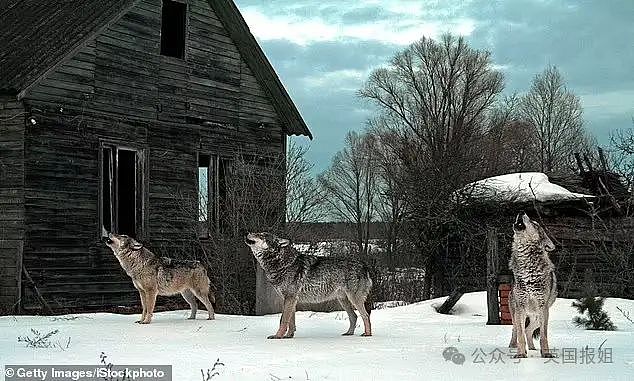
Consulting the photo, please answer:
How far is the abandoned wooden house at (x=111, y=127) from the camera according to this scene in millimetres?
16359

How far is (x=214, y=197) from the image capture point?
66.9 feet

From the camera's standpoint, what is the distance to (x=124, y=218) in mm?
20406

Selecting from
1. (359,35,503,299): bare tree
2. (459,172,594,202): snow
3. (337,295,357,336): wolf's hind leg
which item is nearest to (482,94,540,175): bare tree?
(359,35,503,299): bare tree

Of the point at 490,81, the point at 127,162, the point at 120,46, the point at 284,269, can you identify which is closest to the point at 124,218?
the point at 127,162

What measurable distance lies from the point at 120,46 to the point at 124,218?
451 cm

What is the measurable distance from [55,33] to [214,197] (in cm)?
554

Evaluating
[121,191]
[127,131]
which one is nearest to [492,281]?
[127,131]

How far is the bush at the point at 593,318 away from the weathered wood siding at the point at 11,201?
10652 mm

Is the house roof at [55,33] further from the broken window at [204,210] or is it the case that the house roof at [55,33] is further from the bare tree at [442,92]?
the bare tree at [442,92]

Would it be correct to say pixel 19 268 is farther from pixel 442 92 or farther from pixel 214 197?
pixel 442 92

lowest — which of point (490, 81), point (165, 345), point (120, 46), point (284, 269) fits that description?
point (165, 345)

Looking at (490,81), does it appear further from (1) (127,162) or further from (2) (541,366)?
(2) (541,366)

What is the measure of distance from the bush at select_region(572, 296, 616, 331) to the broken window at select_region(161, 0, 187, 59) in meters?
11.8

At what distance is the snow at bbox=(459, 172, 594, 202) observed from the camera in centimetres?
2116
